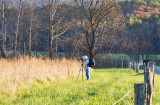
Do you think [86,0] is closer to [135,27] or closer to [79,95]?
[79,95]

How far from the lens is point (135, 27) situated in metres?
66.1

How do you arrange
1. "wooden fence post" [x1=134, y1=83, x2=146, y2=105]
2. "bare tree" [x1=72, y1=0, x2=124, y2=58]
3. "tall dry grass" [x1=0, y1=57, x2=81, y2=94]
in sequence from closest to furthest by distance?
"wooden fence post" [x1=134, y1=83, x2=146, y2=105] → "tall dry grass" [x1=0, y1=57, x2=81, y2=94] → "bare tree" [x1=72, y1=0, x2=124, y2=58]

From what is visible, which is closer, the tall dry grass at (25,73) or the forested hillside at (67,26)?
the tall dry grass at (25,73)

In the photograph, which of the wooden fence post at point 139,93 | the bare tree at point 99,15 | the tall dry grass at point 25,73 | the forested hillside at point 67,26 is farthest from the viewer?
the bare tree at point 99,15

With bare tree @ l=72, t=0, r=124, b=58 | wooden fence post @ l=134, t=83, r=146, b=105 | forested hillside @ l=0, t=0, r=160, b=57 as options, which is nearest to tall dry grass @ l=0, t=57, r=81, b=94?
wooden fence post @ l=134, t=83, r=146, b=105

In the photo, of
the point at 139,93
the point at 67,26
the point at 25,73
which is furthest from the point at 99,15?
the point at 139,93

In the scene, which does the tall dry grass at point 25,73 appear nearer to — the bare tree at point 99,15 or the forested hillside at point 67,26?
the forested hillside at point 67,26

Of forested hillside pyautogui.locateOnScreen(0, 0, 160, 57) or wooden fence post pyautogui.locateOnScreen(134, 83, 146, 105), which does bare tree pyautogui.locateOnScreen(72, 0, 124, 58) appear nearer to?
forested hillside pyautogui.locateOnScreen(0, 0, 160, 57)

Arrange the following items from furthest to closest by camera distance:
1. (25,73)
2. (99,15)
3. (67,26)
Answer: (67,26)
(99,15)
(25,73)

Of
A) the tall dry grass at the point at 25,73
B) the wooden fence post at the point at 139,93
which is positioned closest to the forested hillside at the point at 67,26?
the tall dry grass at the point at 25,73

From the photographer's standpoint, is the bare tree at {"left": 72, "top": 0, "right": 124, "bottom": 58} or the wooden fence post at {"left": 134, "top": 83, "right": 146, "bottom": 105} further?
the bare tree at {"left": 72, "top": 0, "right": 124, "bottom": 58}

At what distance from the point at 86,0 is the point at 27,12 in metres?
9.58

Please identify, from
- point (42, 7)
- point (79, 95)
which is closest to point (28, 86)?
point (79, 95)

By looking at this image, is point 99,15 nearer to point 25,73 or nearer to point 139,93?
point 25,73
